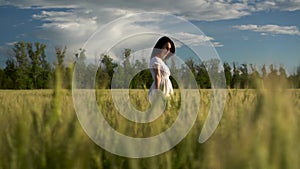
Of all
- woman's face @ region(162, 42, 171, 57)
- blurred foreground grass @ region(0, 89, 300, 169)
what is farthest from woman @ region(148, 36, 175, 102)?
blurred foreground grass @ region(0, 89, 300, 169)

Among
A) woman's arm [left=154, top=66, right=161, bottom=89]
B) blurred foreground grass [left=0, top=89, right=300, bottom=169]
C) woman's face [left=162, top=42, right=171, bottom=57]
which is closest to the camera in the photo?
blurred foreground grass [left=0, top=89, right=300, bottom=169]

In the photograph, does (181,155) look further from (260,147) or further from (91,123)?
(260,147)

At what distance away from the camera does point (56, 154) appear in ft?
2.93

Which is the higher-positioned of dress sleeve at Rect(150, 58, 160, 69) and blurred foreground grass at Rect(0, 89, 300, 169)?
dress sleeve at Rect(150, 58, 160, 69)

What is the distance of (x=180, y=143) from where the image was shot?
3.91 ft

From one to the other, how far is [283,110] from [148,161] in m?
0.43

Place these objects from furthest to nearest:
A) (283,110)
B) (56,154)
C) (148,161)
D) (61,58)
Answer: (61,58) < (148,161) < (56,154) < (283,110)

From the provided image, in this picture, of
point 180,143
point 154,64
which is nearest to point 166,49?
Answer: point 154,64

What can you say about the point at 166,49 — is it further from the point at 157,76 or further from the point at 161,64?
the point at 157,76

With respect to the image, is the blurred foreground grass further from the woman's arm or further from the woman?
the woman

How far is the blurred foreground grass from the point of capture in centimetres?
61

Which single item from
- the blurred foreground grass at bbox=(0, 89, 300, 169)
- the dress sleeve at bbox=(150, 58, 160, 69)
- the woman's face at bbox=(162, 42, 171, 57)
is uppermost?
the woman's face at bbox=(162, 42, 171, 57)

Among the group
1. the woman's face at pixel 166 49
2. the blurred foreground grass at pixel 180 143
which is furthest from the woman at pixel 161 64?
the blurred foreground grass at pixel 180 143

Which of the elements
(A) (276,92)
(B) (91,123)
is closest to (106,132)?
(B) (91,123)
